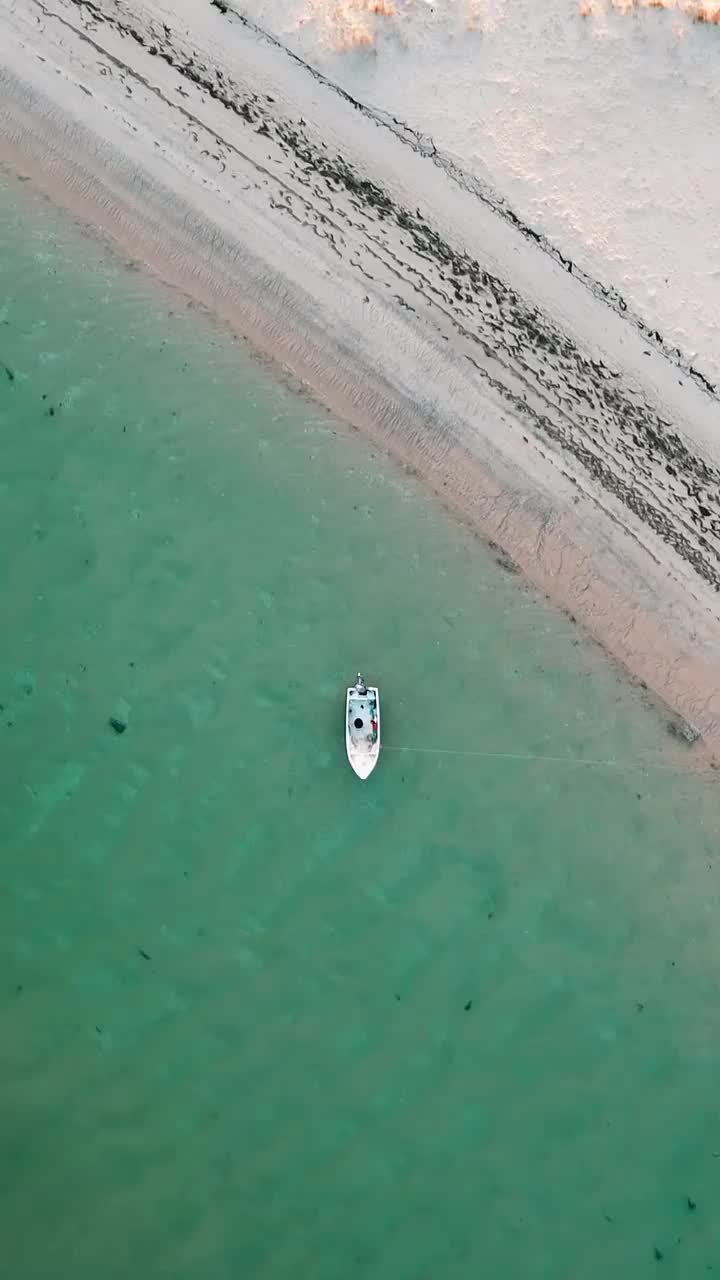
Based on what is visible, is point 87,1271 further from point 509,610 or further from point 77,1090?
point 509,610

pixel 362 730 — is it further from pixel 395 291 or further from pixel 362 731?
pixel 395 291

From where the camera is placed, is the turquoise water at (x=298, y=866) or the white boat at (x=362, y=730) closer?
the turquoise water at (x=298, y=866)

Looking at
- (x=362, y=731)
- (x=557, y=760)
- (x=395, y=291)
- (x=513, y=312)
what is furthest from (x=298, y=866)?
(x=513, y=312)

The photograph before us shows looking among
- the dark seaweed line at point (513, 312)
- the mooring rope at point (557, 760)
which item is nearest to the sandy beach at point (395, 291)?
the dark seaweed line at point (513, 312)

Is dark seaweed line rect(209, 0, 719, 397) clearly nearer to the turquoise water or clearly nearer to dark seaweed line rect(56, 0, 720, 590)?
dark seaweed line rect(56, 0, 720, 590)

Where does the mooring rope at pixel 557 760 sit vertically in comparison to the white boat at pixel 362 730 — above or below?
above

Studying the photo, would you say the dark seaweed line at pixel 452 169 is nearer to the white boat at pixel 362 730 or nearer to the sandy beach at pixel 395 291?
the sandy beach at pixel 395 291
